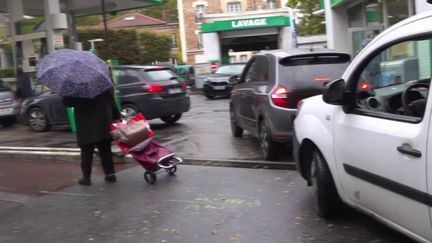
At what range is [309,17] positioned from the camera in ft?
133

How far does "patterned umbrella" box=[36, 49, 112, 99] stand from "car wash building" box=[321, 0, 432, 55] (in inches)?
335

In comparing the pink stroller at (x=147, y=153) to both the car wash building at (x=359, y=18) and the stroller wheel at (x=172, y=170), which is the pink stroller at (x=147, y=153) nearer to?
the stroller wheel at (x=172, y=170)

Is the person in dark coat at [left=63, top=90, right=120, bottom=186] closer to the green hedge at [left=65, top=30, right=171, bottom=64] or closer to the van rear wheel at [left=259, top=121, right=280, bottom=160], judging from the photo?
the van rear wheel at [left=259, top=121, right=280, bottom=160]

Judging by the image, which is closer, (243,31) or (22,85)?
(22,85)

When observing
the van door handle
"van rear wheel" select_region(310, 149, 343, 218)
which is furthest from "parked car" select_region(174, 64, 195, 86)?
the van door handle

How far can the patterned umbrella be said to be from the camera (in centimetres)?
685

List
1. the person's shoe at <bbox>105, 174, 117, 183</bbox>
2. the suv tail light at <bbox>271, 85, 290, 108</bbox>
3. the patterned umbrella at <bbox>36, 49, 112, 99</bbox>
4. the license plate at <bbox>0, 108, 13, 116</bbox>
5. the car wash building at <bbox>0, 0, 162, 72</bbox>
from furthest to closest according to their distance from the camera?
the car wash building at <bbox>0, 0, 162, 72</bbox>
the license plate at <bbox>0, 108, 13, 116</bbox>
the suv tail light at <bbox>271, 85, 290, 108</bbox>
the person's shoe at <bbox>105, 174, 117, 183</bbox>
the patterned umbrella at <bbox>36, 49, 112, 99</bbox>

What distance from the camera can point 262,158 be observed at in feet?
28.1

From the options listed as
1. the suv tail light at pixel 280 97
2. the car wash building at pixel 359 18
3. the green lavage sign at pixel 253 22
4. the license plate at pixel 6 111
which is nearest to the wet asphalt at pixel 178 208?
the suv tail light at pixel 280 97

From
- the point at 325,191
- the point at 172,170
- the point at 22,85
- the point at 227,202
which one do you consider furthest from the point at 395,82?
the point at 22,85

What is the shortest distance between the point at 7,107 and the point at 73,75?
9.77 meters

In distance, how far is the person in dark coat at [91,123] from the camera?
7.29 meters

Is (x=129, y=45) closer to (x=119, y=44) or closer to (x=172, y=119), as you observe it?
(x=119, y=44)

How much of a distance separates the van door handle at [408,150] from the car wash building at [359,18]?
988 centimetres
